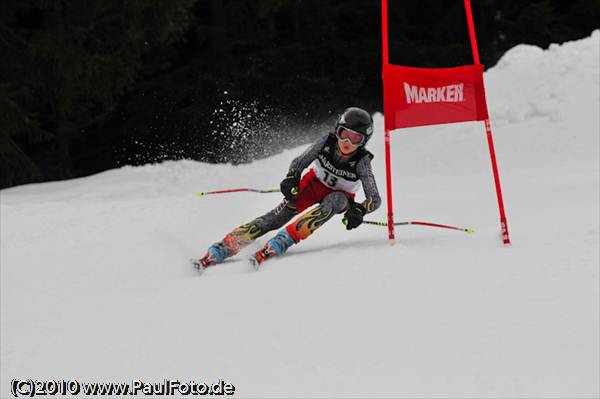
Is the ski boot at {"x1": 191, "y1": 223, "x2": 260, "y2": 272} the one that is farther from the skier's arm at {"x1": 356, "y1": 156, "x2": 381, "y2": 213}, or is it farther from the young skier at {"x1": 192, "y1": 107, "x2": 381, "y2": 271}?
the skier's arm at {"x1": 356, "y1": 156, "x2": 381, "y2": 213}

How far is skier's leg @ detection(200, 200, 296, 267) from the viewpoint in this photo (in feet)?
18.8

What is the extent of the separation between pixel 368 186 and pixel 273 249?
94 cm

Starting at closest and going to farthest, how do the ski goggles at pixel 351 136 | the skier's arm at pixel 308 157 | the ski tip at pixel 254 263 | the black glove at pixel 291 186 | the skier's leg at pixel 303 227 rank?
the ski tip at pixel 254 263, the skier's leg at pixel 303 227, the ski goggles at pixel 351 136, the black glove at pixel 291 186, the skier's arm at pixel 308 157

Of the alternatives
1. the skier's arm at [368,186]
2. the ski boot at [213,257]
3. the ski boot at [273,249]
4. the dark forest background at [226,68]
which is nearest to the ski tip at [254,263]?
the ski boot at [273,249]

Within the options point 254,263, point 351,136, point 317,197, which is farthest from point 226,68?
point 254,263

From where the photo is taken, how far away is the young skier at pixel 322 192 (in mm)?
5660

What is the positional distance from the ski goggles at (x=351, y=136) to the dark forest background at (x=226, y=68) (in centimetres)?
1010

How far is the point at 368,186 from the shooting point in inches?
230

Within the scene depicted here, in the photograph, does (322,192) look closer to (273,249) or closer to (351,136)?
(351,136)

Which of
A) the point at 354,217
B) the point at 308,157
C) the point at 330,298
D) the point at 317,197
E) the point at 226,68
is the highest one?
the point at 226,68

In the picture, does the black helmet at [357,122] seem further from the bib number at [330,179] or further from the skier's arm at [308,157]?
the bib number at [330,179]

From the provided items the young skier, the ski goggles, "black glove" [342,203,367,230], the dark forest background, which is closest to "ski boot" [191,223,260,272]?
the young skier

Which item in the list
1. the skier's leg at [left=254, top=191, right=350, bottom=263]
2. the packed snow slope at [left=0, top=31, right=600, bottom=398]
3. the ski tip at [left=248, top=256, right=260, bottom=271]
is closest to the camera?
the packed snow slope at [left=0, top=31, right=600, bottom=398]

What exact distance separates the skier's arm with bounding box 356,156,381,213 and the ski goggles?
7.8 inches
